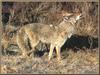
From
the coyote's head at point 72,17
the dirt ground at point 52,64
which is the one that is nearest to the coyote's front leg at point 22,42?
the dirt ground at point 52,64

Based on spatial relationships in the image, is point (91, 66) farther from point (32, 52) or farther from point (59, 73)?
point (32, 52)

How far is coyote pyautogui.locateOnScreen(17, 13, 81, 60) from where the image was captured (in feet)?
29.3

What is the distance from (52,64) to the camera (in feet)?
29.1

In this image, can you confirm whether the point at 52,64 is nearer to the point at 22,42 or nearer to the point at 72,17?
the point at 22,42

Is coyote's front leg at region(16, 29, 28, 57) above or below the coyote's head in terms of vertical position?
below

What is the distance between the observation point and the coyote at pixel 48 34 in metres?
8.93

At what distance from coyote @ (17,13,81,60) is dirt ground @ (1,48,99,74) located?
0.57 ft

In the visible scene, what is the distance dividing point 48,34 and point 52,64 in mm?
659

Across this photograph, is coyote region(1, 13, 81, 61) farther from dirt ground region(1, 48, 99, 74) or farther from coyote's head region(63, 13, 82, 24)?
dirt ground region(1, 48, 99, 74)

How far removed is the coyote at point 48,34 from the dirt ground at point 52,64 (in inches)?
6.9

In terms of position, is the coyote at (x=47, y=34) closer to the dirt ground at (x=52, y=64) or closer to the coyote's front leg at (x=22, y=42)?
the coyote's front leg at (x=22, y=42)

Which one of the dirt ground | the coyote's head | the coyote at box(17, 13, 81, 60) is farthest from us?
the coyote's head

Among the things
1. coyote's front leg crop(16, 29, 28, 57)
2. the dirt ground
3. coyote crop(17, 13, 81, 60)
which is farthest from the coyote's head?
coyote's front leg crop(16, 29, 28, 57)

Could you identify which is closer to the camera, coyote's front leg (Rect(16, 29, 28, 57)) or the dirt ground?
the dirt ground
